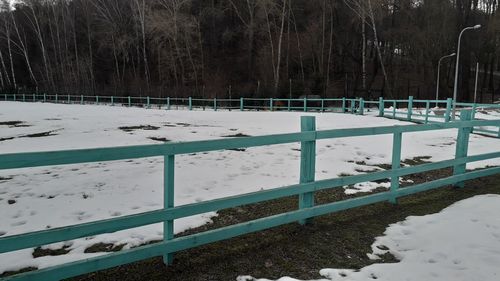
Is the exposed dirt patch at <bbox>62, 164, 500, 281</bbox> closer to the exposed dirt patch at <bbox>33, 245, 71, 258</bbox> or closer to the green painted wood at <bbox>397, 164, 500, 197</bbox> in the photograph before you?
the green painted wood at <bbox>397, 164, 500, 197</bbox>

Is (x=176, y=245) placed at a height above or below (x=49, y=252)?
above

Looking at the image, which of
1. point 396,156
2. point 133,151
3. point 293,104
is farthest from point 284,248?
point 293,104

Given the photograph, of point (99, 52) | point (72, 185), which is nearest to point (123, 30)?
point (99, 52)

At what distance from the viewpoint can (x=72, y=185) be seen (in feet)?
22.3

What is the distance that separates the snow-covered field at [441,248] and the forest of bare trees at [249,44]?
113 ft

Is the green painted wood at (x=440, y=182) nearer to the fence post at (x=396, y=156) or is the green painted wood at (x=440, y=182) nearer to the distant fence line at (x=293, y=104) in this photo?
the fence post at (x=396, y=156)

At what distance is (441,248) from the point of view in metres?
4.13

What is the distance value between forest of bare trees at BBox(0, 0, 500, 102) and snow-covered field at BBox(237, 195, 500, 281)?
34500 millimetres

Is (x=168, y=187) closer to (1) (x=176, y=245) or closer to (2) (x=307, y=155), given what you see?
(1) (x=176, y=245)

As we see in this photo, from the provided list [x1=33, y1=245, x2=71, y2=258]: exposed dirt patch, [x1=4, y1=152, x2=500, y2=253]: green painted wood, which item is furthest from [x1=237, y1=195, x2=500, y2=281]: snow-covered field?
[x1=33, y1=245, x2=71, y2=258]: exposed dirt patch

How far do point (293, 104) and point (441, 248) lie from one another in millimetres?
33201

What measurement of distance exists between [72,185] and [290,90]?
33.3 metres

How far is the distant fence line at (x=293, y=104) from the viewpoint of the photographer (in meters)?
23.4

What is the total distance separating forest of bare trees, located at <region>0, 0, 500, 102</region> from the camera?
45.9m
